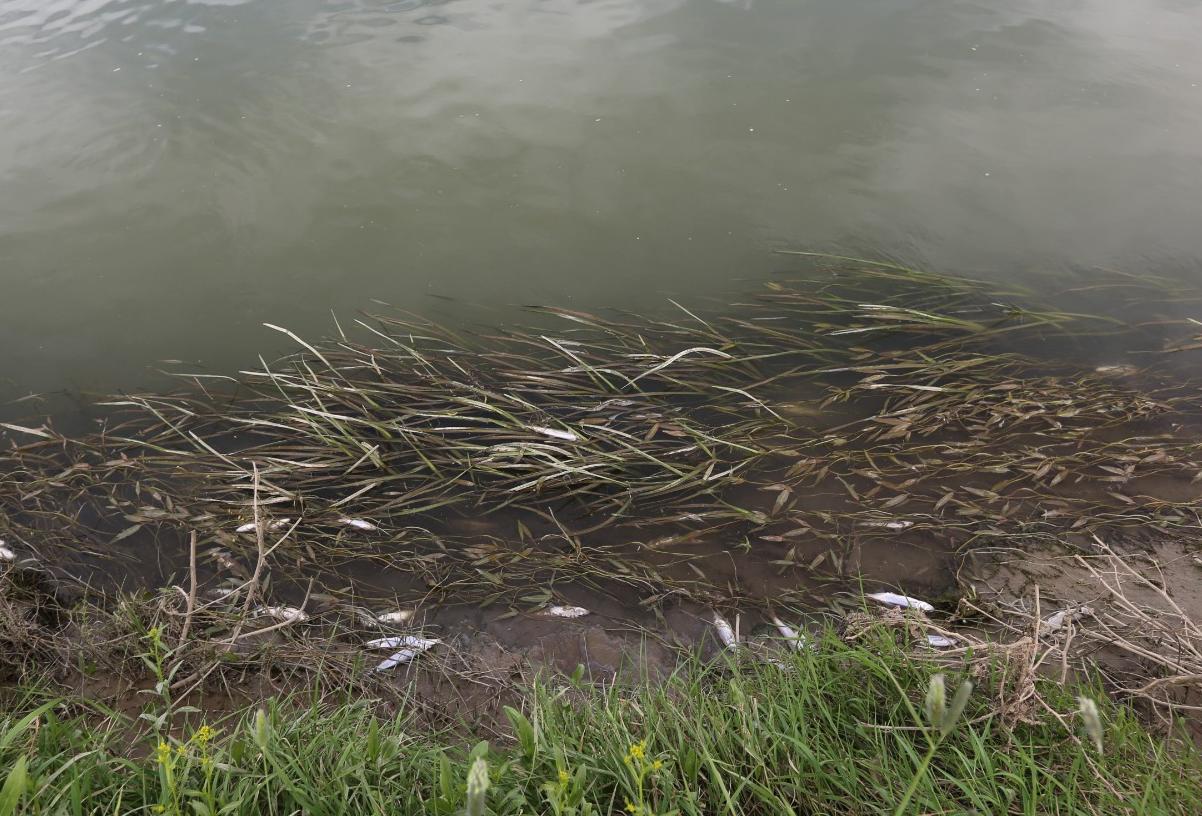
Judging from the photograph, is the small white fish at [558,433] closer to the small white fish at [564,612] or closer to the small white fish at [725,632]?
the small white fish at [564,612]

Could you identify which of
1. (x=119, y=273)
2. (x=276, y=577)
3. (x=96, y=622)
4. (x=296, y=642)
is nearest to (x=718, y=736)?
(x=296, y=642)

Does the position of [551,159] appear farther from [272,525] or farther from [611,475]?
[272,525]

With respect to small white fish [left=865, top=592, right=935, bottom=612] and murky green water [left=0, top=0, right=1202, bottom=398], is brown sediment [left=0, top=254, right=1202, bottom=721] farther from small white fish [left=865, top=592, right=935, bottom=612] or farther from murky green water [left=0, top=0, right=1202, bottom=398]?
murky green water [left=0, top=0, right=1202, bottom=398]

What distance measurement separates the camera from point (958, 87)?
460cm

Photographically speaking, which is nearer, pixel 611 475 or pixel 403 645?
pixel 403 645

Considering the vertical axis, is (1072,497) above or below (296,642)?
below

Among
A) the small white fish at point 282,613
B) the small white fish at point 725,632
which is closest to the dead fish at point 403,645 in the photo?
the small white fish at point 282,613

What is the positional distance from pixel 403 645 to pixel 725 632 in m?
0.95

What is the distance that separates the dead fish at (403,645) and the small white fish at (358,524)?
1.57 ft

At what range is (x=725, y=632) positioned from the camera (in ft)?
6.99

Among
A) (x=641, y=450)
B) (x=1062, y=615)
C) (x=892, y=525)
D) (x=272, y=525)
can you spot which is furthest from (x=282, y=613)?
(x=1062, y=615)

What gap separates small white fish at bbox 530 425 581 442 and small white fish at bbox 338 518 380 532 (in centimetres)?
67

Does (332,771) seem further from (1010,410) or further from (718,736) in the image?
(1010,410)

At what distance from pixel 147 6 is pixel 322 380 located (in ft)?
16.5
